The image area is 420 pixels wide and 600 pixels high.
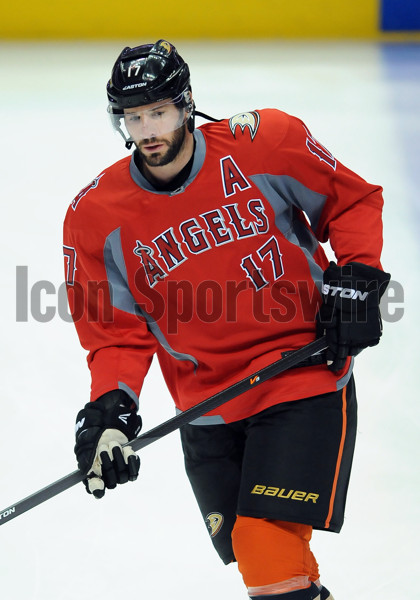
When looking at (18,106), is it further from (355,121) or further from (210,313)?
(210,313)

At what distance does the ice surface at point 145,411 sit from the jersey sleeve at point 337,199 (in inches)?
38.5

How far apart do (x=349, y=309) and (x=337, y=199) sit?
27cm

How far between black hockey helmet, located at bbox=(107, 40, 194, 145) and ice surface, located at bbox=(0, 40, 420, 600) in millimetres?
1269

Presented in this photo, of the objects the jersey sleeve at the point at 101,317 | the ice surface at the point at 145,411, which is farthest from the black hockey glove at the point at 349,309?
the ice surface at the point at 145,411

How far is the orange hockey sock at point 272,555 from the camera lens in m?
2.13

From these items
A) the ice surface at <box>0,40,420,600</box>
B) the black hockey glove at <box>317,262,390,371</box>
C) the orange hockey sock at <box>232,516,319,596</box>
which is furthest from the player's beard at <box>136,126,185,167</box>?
the ice surface at <box>0,40,420,600</box>

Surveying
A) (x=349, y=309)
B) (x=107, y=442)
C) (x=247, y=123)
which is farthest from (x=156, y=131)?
(x=107, y=442)

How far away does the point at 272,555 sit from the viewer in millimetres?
2129

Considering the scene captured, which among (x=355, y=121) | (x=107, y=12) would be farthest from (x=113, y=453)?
(x=107, y=12)

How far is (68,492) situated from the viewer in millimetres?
3174

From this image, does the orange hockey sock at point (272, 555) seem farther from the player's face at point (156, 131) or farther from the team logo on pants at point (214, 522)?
the player's face at point (156, 131)

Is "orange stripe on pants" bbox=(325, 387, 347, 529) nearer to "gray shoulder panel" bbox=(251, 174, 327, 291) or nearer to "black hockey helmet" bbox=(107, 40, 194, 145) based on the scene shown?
"gray shoulder panel" bbox=(251, 174, 327, 291)

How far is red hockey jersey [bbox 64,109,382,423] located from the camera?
2297 mm

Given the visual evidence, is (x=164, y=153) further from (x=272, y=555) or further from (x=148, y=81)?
(x=272, y=555)
